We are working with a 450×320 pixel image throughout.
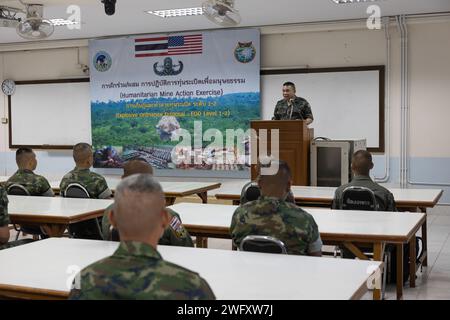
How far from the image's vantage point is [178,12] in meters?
8.62

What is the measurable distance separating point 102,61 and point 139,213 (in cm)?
935

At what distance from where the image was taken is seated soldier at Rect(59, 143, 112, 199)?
542 centimetres

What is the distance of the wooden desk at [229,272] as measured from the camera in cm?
236

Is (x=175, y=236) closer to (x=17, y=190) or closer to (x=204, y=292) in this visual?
(x=204, y=292)

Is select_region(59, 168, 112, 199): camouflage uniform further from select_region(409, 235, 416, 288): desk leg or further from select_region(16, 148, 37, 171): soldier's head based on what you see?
select_region(409, 235, 416, 288): desk leg

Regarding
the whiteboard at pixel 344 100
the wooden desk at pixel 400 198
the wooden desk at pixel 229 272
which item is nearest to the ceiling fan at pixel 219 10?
the wooden desk at pixel 400 198

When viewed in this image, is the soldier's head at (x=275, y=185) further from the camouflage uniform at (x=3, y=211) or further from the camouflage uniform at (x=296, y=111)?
the camouflage uniform at (x=296, y=111)

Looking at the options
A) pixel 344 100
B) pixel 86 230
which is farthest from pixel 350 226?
pixel 344 100

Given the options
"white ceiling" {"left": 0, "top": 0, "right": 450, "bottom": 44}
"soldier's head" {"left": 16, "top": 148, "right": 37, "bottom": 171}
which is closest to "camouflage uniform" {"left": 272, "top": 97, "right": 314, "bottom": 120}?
"white ceiling" {"left": 0, "top": 0, "right": 450, "bottom": 44}

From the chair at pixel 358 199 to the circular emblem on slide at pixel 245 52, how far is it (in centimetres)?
527
